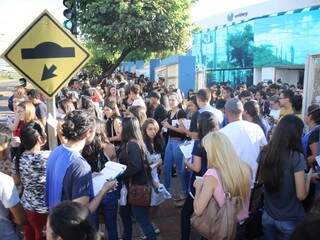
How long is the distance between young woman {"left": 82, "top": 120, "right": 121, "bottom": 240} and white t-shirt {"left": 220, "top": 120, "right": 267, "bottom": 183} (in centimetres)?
144

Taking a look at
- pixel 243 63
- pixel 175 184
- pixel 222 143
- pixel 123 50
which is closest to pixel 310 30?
pixel 243 63

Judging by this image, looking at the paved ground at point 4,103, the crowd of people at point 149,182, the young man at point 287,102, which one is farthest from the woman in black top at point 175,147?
the paved ground at point 4,103

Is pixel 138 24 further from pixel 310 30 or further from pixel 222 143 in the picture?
pixel 310 30

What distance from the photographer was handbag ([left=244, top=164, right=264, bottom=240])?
4.48m

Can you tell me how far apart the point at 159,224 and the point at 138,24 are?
1026 centimetres

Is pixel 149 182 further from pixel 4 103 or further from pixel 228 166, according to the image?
pixel 4 103

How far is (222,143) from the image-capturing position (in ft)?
→ 12.3

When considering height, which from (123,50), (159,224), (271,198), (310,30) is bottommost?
(159,224)

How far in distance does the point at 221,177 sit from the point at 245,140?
1.57 meters

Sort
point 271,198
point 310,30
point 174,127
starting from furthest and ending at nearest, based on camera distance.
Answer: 1. point 310,30
2. point 174,127
3. point 271,198

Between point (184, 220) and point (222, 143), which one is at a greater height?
point (222, 143)

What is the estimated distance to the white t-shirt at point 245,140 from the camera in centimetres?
513

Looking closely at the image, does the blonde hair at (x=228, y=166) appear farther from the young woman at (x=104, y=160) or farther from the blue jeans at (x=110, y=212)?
the blue jeans at (x=110, y=212)

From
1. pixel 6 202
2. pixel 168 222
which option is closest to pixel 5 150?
pixel 6 202
